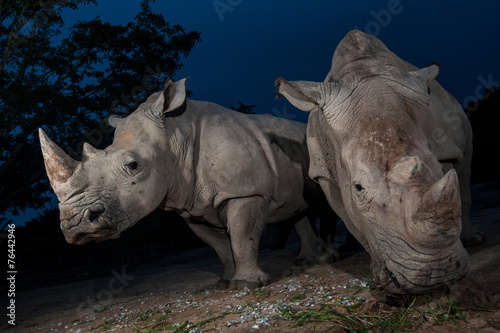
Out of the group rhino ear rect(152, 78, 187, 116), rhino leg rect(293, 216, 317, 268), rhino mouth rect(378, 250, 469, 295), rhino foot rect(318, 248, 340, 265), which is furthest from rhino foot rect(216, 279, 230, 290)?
rhino mouth rect(378, 250, 469, 295)

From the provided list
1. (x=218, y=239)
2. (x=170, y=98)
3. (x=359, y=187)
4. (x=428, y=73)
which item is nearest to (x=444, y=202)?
(x=359, y=187)

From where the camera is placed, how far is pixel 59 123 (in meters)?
12.2

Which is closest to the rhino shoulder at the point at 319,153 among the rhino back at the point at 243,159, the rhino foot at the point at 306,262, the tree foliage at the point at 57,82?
the rhino back at the point at 243,159

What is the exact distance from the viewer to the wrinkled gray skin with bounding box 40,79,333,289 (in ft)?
13.0

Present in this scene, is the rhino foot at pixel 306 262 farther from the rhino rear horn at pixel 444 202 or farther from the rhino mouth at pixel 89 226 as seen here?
the rhino rear horn at pixel 444 202

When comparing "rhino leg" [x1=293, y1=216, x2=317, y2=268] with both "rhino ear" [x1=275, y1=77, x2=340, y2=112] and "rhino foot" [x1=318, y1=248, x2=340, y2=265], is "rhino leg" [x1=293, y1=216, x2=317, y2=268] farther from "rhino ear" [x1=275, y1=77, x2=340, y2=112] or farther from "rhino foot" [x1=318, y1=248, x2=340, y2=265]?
"rhino ear" [x1=275, y1=77, x2=340, y2=112]

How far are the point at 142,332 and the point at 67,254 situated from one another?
11.2 meters

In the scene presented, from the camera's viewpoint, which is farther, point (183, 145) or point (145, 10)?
point (145, 10)

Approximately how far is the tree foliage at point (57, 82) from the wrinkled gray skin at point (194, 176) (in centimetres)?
659

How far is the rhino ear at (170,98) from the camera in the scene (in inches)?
184

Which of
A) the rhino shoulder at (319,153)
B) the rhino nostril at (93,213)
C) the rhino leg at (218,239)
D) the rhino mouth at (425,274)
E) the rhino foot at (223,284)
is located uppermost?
the rhino shoulder at (319,153)

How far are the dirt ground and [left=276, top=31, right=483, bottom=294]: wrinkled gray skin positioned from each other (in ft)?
1.03

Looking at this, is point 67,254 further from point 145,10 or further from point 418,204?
point 418,204

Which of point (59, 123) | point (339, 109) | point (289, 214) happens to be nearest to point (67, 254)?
point (59, 123)
